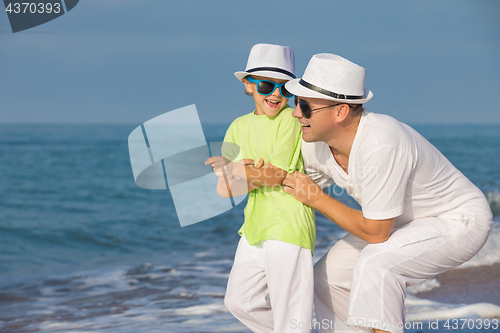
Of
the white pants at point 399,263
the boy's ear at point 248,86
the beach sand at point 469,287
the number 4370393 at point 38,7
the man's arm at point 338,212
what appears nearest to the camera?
the white pants at point 399,263

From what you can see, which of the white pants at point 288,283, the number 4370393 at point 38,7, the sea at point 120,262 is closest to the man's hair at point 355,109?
the white pants at point 288,283

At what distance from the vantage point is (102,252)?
870 cm

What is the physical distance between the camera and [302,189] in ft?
9.13

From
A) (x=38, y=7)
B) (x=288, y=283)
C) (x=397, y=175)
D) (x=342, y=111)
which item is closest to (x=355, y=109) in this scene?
(x=342, y=111)

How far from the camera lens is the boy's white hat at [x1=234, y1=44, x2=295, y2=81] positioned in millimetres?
2942

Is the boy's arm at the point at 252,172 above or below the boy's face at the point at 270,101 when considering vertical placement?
below

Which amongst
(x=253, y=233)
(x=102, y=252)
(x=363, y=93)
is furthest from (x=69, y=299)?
(x=363, y=93)

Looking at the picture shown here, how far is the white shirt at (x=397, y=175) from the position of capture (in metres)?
2.51

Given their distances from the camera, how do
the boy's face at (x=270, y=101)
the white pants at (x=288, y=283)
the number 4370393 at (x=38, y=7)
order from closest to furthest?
the white pants at (x=288, y=283) → the boy's face at (x=270, y=101) → the number 4370393 at (x=38, y=7)

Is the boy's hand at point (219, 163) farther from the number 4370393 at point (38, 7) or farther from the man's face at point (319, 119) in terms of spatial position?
the number 4370393 at point (38, 7)

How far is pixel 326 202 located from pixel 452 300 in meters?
2.65

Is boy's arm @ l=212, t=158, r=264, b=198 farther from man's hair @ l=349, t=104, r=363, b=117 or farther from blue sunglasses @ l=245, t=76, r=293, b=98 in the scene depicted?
man's hair @ l=349, t=104, r=363, b=117

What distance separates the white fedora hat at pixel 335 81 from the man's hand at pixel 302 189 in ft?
1.68

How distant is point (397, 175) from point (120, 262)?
623cm
